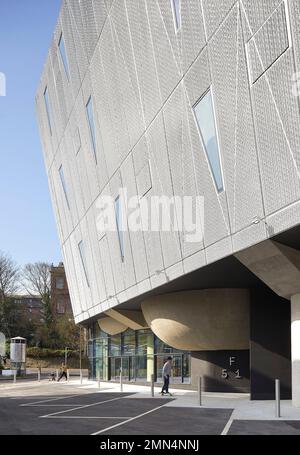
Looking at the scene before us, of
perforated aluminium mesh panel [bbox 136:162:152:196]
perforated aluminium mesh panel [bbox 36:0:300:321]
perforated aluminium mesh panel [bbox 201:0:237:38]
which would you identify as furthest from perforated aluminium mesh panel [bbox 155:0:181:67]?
perforated aluminium mesh panel [bbox 136:162:152:196]

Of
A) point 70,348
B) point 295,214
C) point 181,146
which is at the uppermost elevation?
point 181,146

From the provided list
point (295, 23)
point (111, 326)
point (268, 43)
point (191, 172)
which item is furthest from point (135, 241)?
point (111, 326)

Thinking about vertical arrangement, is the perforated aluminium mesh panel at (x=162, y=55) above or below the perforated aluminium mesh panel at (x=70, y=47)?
below

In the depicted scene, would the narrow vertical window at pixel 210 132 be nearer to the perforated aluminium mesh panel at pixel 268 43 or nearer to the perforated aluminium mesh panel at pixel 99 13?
the perforated aluminium mesh panel at pixel 268 43

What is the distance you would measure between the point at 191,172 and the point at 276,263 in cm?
416

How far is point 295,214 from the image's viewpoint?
13.8 metres

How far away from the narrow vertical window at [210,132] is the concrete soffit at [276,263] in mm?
2134

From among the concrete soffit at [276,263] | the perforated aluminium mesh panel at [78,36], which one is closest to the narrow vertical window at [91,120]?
the perforated aluminium mesh panel at [78,36]

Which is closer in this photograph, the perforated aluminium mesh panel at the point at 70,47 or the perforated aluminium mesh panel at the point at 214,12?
the perforated aluminium mesh panel at the point at 214,12

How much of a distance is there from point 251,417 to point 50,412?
6142 mm

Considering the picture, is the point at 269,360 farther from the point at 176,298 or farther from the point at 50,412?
the point at 50,412

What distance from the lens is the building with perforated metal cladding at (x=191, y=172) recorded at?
14547mm
